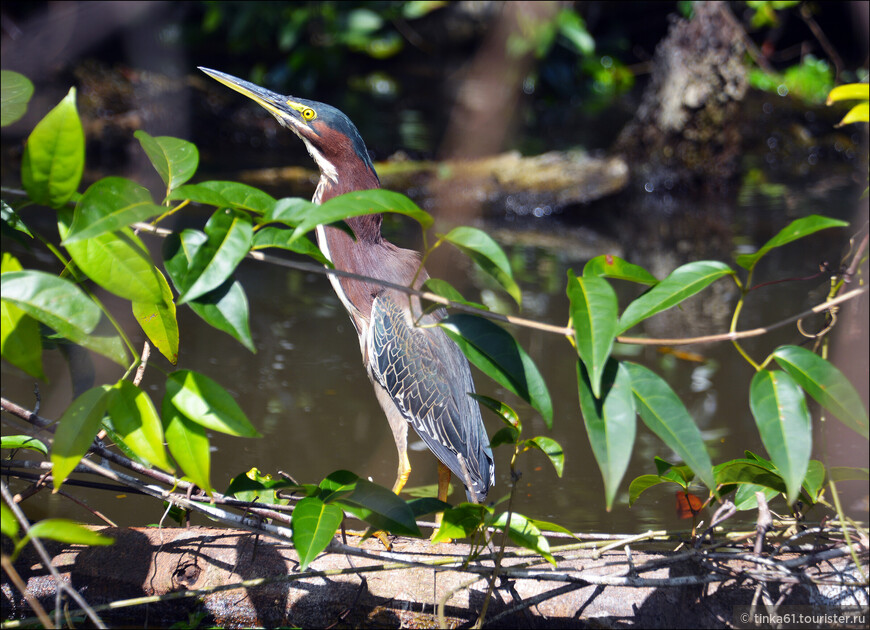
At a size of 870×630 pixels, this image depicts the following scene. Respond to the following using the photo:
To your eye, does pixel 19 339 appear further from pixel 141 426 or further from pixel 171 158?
pixel 171 158

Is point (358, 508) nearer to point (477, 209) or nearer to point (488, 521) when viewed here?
point (488, 521)

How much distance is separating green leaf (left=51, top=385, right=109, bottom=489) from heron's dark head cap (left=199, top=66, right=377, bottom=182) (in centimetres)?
128

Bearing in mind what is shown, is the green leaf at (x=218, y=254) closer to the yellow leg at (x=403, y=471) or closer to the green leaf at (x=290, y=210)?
the green leaf at (x=290, y=210)

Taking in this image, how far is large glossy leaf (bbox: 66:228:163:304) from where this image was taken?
106cm

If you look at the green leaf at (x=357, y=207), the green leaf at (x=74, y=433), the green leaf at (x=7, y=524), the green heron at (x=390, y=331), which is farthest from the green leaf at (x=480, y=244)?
the green heron at (x=390, y=331)

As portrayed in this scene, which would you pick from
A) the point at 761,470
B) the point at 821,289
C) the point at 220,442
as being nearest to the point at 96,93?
the point at 220,442

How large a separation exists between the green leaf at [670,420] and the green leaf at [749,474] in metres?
0.33

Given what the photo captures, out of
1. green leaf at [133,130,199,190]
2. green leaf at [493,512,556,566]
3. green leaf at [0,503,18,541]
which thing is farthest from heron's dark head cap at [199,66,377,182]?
green leaf at [0,503,18,541]

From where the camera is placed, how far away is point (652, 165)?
7.20 metres

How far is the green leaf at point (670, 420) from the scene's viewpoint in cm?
105

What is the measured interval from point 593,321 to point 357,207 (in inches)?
14.1

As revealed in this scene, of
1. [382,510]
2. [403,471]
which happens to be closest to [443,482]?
[403,471]

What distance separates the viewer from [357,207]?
1020 millimetres

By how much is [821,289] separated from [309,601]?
12.4ft
